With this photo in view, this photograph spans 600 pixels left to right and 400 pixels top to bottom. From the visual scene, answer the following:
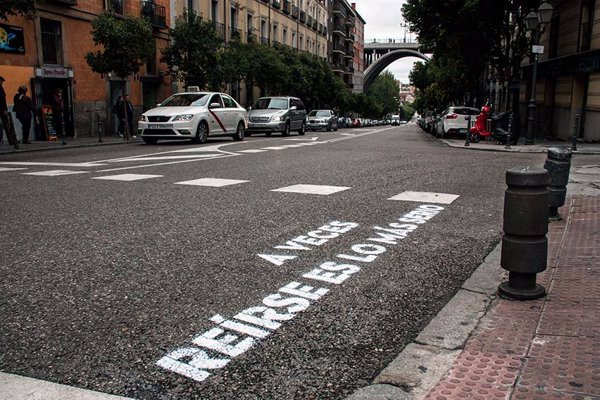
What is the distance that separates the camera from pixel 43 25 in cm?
2252

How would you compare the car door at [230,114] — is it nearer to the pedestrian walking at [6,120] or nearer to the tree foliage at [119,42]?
the tree foliage at [119,42]

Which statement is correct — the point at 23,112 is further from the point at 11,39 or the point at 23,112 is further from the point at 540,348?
the point at 540,348

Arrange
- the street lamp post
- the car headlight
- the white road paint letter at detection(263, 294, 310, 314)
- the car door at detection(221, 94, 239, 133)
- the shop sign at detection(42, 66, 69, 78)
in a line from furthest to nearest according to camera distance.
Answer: the shop sign at detection(42, 66, 69, 78) < the car door at detection(221, 94, 239, 133) < the street lamp post < the car headlight < the white road paint letter at detection(263, 294, 310, 314)

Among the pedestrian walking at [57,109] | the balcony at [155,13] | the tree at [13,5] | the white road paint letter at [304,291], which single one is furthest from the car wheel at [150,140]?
the white road paint letter at [304,291]

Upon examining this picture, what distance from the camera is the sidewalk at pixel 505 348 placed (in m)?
2.31

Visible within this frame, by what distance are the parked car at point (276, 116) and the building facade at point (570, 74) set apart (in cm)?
1158

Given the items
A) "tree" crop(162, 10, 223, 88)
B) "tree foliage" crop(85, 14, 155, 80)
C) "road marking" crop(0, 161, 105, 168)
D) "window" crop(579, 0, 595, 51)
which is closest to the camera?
"road marking" crop(0, 161, 105, 168)

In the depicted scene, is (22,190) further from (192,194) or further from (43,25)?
(43,25)

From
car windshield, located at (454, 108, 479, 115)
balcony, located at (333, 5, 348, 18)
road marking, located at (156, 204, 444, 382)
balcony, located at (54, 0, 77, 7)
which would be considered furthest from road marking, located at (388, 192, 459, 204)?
balcony, located at (333, 5, 348, 18)

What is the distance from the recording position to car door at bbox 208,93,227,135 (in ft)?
61.3

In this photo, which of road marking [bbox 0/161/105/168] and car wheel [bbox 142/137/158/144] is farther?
car wheel [bbox 142/137/158/144]

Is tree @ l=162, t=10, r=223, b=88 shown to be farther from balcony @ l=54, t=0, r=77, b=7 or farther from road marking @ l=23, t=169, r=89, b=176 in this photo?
road marking @ l=23, t=169, r=89, b=176

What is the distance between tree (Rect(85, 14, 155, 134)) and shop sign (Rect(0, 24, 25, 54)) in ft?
7.72

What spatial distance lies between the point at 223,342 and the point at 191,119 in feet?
50.2
